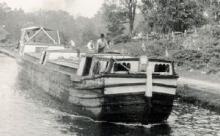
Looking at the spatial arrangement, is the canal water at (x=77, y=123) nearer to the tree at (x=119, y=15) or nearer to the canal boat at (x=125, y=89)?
the canal boat at (x=125, y=89)

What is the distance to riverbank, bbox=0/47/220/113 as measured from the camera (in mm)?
20289

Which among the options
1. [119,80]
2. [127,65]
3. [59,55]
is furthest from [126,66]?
[59,55]

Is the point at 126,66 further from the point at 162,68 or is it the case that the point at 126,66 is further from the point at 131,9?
the point at 131,9

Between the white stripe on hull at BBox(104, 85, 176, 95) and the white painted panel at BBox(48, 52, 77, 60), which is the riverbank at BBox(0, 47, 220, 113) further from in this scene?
the white painted panel at BBox(48, 52, 77, 60)

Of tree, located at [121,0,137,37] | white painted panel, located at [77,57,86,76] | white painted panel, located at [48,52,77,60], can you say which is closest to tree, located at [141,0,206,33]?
tree, located at [121,0,137,37]

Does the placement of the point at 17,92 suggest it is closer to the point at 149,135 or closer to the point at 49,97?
the point at 49,97

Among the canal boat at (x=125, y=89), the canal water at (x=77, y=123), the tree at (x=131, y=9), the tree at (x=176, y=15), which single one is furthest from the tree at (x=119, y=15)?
the canal boat at (x=125, y=89)

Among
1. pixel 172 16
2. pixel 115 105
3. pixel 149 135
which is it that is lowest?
pixel 149 135

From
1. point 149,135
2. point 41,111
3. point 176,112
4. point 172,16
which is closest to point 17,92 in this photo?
point 41,111

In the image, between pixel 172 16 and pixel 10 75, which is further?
pixel 172 16

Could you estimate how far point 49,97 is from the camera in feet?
77.0

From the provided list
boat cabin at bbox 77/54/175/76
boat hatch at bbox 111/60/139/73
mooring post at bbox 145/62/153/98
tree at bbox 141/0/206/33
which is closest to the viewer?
mooring post at bbox 145/62/153/98

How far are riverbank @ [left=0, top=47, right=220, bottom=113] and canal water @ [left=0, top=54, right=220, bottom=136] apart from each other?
501 mm

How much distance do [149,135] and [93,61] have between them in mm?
4589
